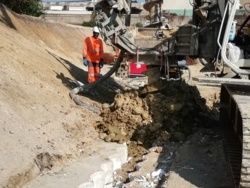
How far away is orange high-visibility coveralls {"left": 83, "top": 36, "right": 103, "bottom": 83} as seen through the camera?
38.4ft

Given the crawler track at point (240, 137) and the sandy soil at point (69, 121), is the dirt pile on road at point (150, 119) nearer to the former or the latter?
the sandy soil at point (69, 121)

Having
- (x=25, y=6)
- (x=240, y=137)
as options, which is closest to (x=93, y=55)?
(x=240, y=137)

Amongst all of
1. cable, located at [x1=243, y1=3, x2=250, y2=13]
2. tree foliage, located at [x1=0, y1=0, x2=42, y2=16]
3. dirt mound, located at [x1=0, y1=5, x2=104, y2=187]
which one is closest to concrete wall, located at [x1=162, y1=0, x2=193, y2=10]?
cable, located at [x1=243, y1=3, x2=250, y2=13]

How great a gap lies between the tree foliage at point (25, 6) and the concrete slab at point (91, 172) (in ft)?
44.7

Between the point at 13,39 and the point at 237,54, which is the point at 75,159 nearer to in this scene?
the point at 237,54

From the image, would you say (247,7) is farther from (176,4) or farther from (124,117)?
(124,117)

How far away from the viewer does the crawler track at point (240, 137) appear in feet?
18.1

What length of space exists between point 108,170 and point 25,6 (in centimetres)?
1747

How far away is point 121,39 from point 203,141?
244 cm

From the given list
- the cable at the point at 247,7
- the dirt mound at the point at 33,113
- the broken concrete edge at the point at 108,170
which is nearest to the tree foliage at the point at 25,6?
the dirt mound at the point at 33,113

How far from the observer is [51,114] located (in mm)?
9023

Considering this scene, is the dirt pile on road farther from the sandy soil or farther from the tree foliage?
the tree foliage

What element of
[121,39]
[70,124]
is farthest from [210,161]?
[121,39]

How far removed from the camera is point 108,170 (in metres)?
7.59
